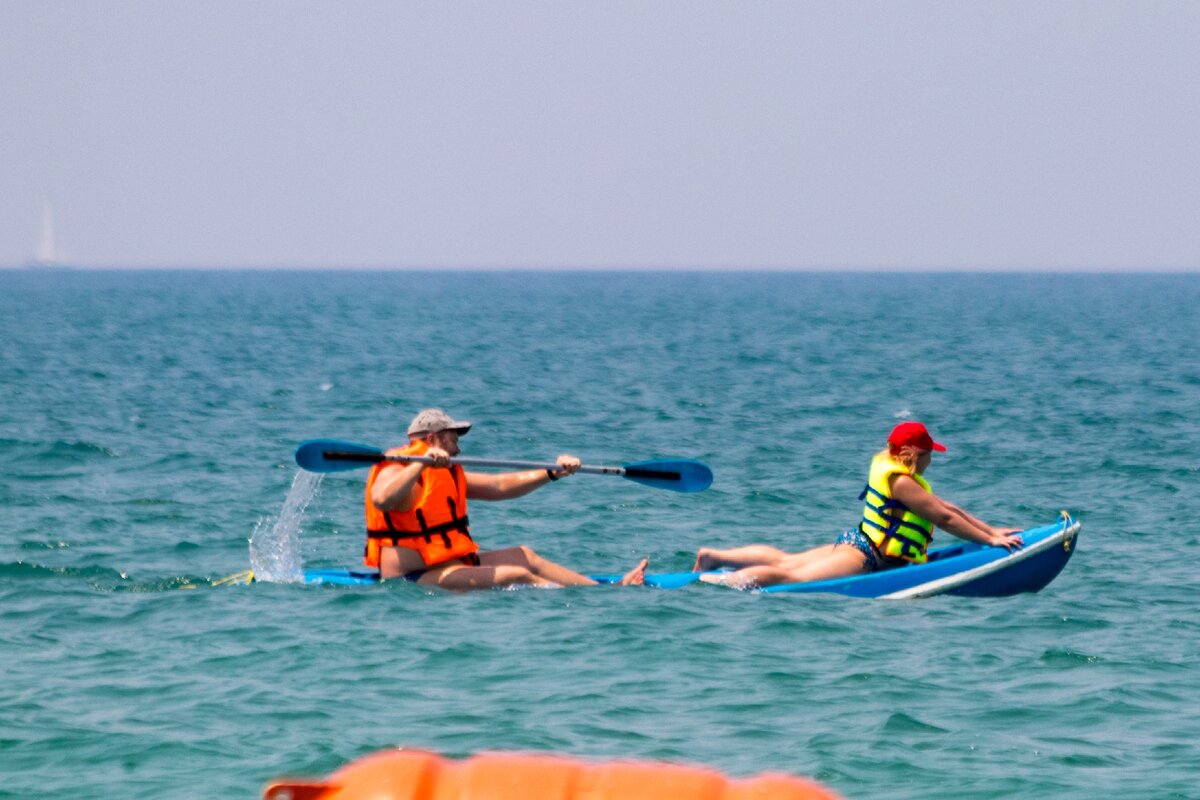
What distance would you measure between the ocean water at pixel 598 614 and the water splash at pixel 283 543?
55 mm

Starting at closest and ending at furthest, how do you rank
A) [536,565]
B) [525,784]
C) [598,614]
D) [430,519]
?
[525,784] → [598,614] → [430,519] → [536,565]

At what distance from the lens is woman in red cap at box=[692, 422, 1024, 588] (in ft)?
Answer: 33.2

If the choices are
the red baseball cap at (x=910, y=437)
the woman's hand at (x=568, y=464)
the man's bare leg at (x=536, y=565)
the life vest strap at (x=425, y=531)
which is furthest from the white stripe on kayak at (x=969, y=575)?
the life vest strap at (x=425, y=531)

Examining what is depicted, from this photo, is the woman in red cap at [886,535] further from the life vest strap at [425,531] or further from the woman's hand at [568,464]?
the life vest strap at [425,531]

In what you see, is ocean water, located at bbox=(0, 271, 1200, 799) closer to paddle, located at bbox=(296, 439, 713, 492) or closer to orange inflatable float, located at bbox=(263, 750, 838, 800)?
paddle, located at bbox=(296, 439, 713, 492)

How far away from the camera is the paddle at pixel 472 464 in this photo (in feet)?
32.8

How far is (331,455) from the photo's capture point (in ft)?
33.8

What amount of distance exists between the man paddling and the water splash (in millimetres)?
824

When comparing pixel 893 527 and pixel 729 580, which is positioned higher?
pixel 893 527

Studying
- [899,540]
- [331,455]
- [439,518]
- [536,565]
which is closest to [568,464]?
[536,565]

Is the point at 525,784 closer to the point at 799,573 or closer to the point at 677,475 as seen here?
the point at 799,573

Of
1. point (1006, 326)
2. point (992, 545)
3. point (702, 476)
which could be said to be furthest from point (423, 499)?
point (1006, 326)

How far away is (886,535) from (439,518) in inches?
114

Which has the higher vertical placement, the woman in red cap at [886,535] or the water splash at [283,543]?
the woman in red cap at [886,535]
